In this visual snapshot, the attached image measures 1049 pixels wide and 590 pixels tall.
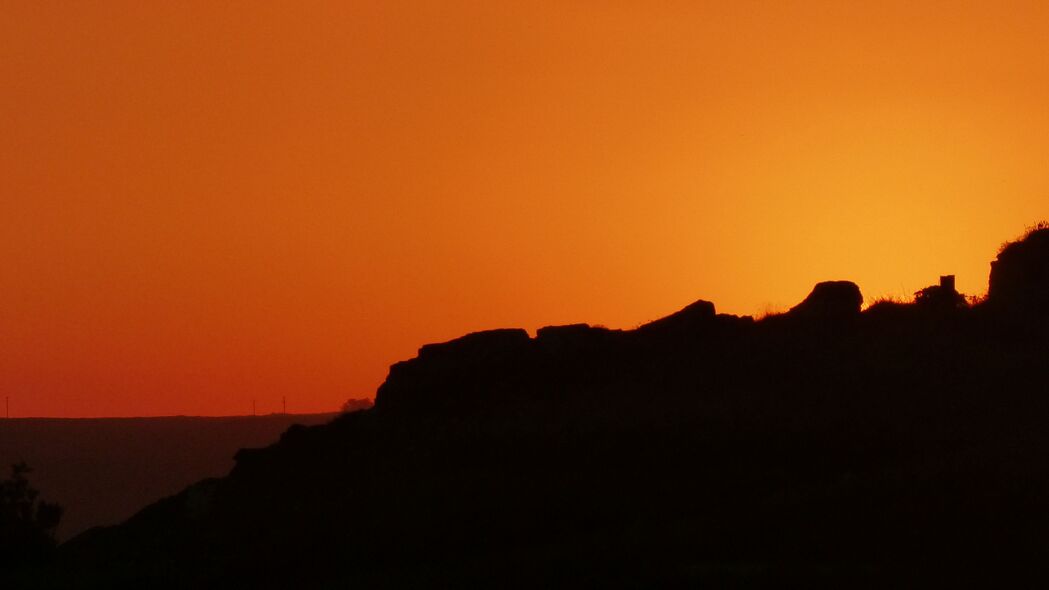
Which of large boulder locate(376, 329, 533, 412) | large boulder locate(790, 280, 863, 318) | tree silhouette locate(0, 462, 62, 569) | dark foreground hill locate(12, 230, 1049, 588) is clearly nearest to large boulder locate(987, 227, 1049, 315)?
dark foreground hill locate(12, 230, 1049, 588)

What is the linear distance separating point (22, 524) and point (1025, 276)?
26.5 metres

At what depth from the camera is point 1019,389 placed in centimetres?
4400

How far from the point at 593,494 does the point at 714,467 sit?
2.90 meters

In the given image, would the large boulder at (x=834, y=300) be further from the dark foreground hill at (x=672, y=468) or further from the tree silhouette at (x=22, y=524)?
the tree silhouette at (x=22, y=524)

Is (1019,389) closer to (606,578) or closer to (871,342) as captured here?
(871,342)

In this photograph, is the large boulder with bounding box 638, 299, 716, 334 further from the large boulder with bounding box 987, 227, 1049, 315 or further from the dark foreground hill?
the large boulder with bounding box 987, 227, 1049, 315

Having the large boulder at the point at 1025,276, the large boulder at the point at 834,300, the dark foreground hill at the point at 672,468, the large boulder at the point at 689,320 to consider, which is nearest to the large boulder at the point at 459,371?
the dark foreground hill at the point at 672,468

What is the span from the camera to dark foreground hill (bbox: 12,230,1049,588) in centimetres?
3303

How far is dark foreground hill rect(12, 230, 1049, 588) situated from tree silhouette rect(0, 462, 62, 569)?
1.40 metres

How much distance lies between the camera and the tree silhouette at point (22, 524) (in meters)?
46.3

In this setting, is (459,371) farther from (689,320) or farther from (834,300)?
(834,300)

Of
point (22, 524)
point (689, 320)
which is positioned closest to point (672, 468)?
point (689, 320)

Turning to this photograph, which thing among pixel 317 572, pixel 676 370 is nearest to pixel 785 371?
pixel 676 370

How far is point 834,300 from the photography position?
163ft
